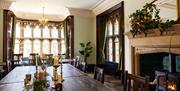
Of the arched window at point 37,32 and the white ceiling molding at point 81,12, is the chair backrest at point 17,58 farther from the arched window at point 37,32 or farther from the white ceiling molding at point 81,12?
the white ceiling molding at point 81,12

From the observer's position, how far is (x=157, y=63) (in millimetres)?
3686

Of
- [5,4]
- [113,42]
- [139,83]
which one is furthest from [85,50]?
[139,83]

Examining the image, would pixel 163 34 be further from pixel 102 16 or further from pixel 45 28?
pixel 45 28

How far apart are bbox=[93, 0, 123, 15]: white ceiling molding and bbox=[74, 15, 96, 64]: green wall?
588mm

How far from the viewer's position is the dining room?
2.40m

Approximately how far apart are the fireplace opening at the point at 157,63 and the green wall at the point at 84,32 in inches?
158

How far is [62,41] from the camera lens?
Result: 9.14 metres

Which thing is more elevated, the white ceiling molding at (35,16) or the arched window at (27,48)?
the white ceiling molding at (35,16)

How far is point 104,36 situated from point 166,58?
411 cm

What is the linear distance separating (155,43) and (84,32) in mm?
4829

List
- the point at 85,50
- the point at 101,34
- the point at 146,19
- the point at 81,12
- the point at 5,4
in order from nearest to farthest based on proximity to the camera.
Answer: the point at 146,19 < the point at 5,4 < the point at 101,34 < the point at 85,50 < the point at 81,12

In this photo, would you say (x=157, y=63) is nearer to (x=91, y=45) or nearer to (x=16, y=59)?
(x=91, y=45)

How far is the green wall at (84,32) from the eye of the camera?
25.5 feet

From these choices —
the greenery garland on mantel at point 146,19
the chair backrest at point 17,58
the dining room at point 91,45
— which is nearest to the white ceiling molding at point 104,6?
the dining room at point 91,45
